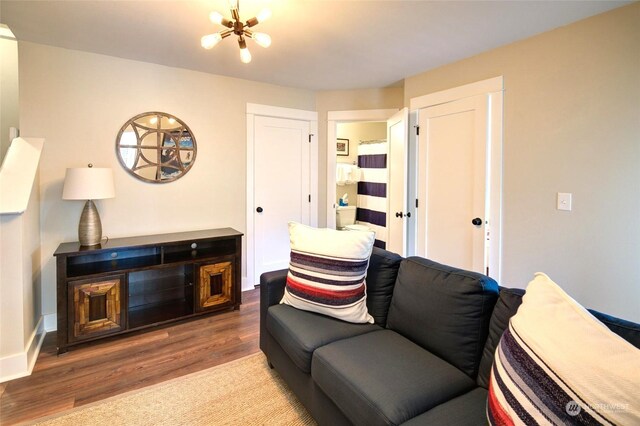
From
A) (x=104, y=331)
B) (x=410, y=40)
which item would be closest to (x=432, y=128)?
(x=410, y=40)

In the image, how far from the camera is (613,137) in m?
2.23

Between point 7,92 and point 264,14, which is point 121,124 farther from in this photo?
point 264,14

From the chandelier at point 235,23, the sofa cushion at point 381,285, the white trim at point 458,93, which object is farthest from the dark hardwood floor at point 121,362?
the white trim at point 458,93

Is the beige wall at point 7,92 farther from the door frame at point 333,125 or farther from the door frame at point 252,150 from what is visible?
the door frame at point 333,125

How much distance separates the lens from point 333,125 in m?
4.21

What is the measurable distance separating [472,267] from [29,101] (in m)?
4.08

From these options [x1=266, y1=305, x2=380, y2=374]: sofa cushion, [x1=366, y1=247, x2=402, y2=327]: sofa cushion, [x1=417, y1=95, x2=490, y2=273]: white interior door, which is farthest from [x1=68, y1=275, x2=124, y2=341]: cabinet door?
[x1=417, y1=95, x2=490, y2=273]: white interior door

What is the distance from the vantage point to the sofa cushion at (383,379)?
1220 millimetres

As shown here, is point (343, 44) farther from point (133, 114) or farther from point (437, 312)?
point (437, 312)

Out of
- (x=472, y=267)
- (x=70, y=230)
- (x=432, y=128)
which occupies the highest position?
(x=432, y=128)

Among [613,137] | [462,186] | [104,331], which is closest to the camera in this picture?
[613,137]

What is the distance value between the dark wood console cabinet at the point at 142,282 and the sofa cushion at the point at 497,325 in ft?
7.88

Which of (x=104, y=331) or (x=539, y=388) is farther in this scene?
(x=104, y=331)

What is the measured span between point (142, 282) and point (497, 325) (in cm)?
309
